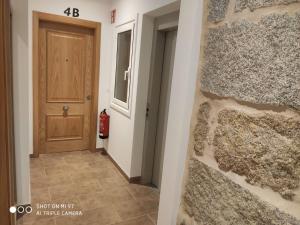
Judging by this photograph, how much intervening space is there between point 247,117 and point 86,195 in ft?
7.78

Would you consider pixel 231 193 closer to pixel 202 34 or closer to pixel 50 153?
pixel 202 34

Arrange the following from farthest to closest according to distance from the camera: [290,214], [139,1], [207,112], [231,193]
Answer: [139,1]
[207,112]
[231,193]
[290,214]

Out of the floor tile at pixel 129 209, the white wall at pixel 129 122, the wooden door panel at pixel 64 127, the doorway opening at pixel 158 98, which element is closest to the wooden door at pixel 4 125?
the floor tile at pixel 129 209

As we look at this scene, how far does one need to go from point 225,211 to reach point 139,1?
2.57 m

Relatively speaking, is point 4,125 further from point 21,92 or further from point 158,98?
point 158,98

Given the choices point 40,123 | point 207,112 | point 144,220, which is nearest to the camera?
point 207,112

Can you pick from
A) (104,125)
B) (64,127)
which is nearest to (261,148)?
(104,125)

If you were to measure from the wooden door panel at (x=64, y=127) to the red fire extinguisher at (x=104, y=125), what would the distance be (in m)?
0.41

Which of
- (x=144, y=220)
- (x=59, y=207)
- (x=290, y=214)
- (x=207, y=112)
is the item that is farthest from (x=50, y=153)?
(x=290, y=214)

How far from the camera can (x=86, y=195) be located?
2566 millimetres

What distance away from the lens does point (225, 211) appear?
2.22 ft

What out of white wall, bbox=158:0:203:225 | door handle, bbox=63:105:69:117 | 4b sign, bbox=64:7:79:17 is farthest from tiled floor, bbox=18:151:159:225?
4b sign, bbox=64:7:79:17

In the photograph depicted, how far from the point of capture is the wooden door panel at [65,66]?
3.38 metres

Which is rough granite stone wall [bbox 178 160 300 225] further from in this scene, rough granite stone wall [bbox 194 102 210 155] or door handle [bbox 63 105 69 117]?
door handle [bbox 63 105 69 117]
